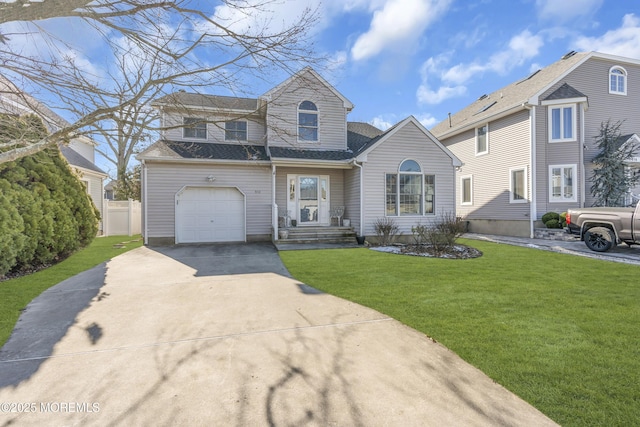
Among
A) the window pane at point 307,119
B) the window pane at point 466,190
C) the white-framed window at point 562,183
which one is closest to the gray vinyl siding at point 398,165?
the window pane at point 307,119

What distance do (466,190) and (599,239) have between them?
8.74 meters

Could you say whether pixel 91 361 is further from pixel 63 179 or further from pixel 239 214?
pixel 239 214

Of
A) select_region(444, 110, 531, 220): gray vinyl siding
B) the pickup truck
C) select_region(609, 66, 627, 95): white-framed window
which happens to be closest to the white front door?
the pickup truck

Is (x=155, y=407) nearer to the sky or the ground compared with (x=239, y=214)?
nearer to the ground

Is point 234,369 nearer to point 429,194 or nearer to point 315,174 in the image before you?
point 315,174

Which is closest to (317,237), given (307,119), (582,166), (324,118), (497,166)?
(307,119)

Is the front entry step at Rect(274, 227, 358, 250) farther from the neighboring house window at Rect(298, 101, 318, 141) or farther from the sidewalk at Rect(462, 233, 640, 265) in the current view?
the sidewalk at Rect(462, 233, 640, 265)

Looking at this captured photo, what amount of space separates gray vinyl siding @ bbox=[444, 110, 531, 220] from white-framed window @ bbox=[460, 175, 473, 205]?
0.52 ft

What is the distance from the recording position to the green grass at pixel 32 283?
4215mm

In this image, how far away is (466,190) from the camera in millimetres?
17734

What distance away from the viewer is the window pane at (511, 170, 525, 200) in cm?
1400

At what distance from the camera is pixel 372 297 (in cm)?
498

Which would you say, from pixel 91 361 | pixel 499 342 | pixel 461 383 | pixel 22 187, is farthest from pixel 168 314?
pixel 22 187

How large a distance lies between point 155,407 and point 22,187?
8.08m
